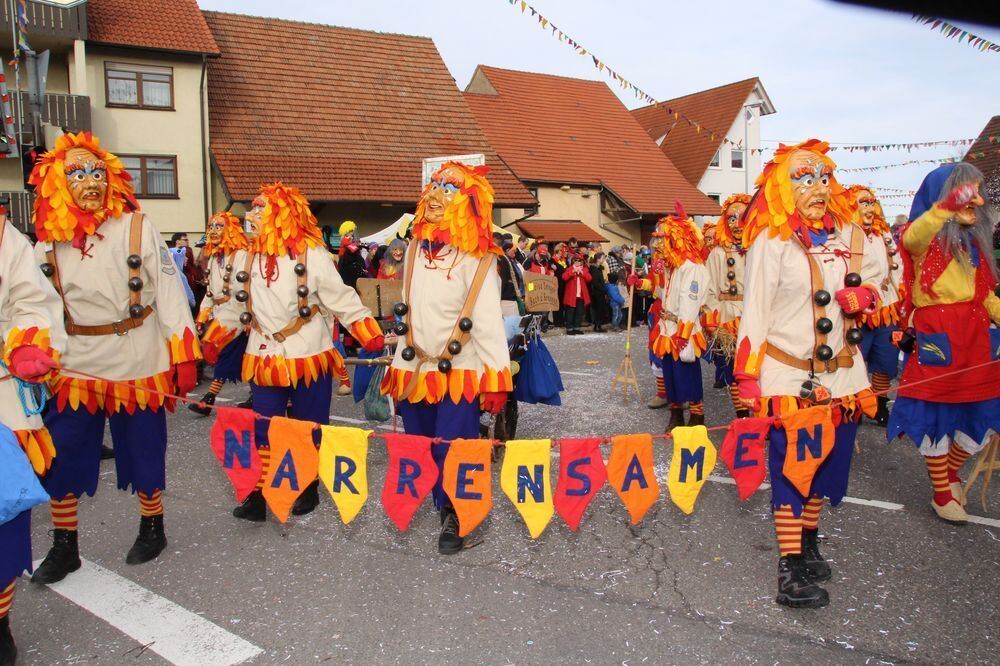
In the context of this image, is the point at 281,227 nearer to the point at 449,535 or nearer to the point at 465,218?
the point at 465,218

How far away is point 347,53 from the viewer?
23.1 metres

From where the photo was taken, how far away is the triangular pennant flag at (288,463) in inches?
168

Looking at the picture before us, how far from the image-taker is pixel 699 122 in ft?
108

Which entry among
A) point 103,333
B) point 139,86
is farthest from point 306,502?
point 139,86

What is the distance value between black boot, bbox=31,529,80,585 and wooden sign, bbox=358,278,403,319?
8.65ft

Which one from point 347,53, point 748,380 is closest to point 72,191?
point 748,380

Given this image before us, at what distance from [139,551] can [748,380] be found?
3.41 m

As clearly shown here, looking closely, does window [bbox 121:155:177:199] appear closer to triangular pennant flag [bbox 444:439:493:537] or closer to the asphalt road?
the asphalt road

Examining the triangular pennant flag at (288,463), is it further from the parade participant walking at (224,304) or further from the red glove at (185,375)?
the parade participant walking at (224,304)

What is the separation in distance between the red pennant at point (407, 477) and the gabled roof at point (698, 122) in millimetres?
28183

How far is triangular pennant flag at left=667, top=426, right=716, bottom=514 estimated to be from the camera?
4.00m

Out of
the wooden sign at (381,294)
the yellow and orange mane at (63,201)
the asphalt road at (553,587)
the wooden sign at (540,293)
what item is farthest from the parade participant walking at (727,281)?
the yellow and orange mane at (63,201)

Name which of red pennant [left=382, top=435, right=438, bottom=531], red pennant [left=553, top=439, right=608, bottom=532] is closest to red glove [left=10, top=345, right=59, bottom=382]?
red pennant [left=382, top=435, right=438, bottom=531]

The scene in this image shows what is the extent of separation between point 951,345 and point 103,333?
16.2 feet
